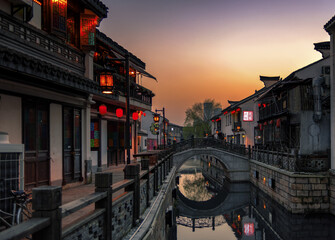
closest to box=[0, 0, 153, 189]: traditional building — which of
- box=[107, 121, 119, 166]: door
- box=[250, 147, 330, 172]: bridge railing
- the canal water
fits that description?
box=[107, 121, 119, 166]: door

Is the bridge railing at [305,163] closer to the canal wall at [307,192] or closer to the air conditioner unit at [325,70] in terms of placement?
the canal wall at [307,192]

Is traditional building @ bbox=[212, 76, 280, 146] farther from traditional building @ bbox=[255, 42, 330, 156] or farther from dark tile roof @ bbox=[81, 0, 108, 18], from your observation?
dark tile roof @ bbox=[81, 0, 108, 18]

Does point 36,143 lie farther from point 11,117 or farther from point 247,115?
point 247,115

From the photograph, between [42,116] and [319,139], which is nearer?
[42,116]

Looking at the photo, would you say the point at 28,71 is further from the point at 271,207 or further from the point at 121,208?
the point at 271,207

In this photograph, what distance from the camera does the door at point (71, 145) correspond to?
10438mm

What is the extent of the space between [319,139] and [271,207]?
5.99 meters

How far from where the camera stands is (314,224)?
15.7 metres

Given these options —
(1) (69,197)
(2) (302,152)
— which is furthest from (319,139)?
(1) (69,197)

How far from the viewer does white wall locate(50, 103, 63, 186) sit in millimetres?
9539

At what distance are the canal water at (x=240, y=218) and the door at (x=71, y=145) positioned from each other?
963 cm

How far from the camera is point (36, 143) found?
8703 mm

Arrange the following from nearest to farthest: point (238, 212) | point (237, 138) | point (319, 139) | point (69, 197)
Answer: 1. point (69, 197)
2. point (319, 139)
3. point (238, 212)
4. point (237, 138)

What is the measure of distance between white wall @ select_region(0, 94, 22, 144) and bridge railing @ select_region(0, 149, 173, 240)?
3322 millimetres
